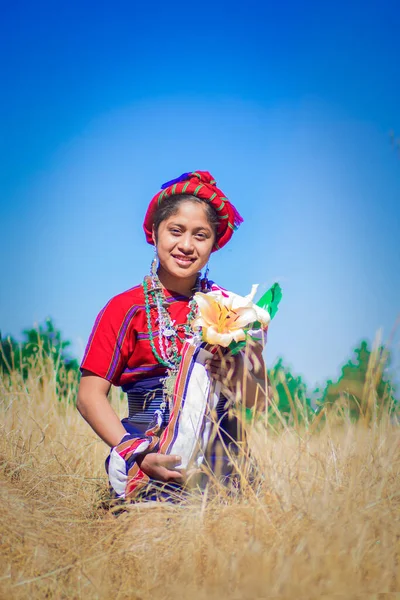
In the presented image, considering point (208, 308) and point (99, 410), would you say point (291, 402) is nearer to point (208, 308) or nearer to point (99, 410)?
point (208, 308)

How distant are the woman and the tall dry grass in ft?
0.92

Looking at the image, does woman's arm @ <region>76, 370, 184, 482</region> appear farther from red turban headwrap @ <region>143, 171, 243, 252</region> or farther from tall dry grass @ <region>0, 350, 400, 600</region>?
red turban headwrap @ <region>143, 171, 243, 252</region>

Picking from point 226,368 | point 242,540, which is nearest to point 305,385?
point 226,368

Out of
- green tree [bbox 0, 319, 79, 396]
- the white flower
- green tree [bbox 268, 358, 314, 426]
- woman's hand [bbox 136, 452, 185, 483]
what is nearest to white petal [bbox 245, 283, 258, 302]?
the white flower

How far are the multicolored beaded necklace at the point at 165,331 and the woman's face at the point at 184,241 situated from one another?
0.13 meters

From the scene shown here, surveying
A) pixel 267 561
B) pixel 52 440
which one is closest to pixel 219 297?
pixel 267 561

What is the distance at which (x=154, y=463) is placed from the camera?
227 centimetres

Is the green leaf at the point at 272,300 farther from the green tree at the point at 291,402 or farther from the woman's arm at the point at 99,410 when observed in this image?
the woman's arm at the point at 99,410

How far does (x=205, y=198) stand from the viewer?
2.74 metres

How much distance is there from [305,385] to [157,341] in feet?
10.7

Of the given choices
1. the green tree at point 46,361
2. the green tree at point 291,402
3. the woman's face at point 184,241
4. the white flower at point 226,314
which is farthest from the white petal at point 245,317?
the green tree at point 46,361

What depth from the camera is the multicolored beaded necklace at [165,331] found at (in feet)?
8.41

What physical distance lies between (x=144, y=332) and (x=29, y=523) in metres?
0.94

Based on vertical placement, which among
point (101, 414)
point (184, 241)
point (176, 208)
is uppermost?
point (176, 208)
